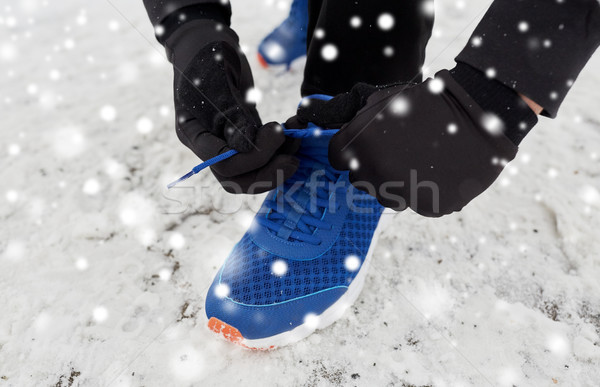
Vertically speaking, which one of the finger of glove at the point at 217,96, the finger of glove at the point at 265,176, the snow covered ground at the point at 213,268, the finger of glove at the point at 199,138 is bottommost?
the snow covered ground at the point at 213,268

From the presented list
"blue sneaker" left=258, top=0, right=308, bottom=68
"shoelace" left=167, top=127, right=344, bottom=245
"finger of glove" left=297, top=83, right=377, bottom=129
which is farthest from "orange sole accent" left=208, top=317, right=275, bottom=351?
"blue sneaker" left=258, top=0, right=308, bottom=68

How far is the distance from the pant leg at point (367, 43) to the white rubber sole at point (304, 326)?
1.84 feet

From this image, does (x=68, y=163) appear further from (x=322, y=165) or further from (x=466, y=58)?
(x=466, y=58)

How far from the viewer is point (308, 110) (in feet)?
3.18

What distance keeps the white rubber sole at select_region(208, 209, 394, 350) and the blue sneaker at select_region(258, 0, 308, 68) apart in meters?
1.22

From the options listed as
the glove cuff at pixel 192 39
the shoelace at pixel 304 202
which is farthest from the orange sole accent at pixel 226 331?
the glove cuff at pixel 192 39

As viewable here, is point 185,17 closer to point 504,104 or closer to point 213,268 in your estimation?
point 213,268

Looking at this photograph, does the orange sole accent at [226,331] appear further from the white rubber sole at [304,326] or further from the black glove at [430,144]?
the black glove at [430,144]

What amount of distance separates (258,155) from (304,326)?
44cm

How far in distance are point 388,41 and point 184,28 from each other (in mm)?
570

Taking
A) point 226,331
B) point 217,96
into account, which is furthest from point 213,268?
point 217,96

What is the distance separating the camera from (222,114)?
914 mm

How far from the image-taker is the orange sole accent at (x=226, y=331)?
3.10 feet

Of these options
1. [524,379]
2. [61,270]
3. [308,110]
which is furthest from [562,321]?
[61,270]
